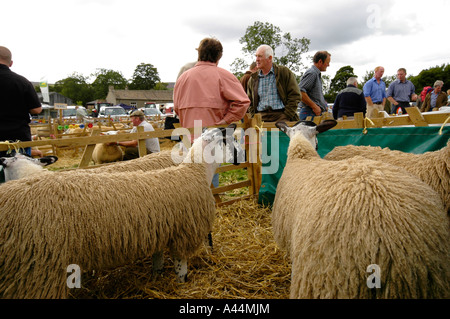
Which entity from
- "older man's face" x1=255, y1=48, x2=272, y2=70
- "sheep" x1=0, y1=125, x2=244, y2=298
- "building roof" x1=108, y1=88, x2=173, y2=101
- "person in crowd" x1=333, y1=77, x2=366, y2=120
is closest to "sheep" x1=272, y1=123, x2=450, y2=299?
"sheep" x1=0, y1=125, x2=244, y2=298

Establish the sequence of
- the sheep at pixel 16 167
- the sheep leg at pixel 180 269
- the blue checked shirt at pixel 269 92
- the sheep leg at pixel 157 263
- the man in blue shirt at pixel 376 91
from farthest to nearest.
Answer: the man in blue shirt at pixel 376 91, the blue checked shirt at pixel 269 92, the sheep leg at pixel 157 263, the sheep leg at pixel 180 269, the sheep at pixel 16 167

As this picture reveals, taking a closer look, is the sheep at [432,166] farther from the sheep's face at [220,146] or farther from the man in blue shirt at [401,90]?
the man in blue shirt at [401,90]

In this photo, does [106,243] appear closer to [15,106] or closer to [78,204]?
[78,204]

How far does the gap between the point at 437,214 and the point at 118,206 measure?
212cm

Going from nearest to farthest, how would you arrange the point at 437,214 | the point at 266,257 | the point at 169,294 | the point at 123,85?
the point at 437,214, the point at 169,294, the point at 266,257, the point at 123,85

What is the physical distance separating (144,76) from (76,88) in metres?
23.0

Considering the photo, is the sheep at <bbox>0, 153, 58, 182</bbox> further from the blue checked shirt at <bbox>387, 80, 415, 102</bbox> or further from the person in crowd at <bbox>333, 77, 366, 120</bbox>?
the blue checked shirt at <bbox>387, 80, 415, 102</bbox>

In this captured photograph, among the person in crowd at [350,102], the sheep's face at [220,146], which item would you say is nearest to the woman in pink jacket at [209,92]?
the sheep's face at [220,146]

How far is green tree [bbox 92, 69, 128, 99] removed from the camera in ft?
290

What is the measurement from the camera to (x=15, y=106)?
10.5 ft

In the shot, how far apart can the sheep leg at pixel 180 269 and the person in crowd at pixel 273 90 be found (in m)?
2.83

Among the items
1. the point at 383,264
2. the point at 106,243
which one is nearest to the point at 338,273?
the point at 383,264

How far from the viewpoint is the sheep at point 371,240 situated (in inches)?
51.4

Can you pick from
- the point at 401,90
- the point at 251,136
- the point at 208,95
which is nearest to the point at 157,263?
the point at 208,95
